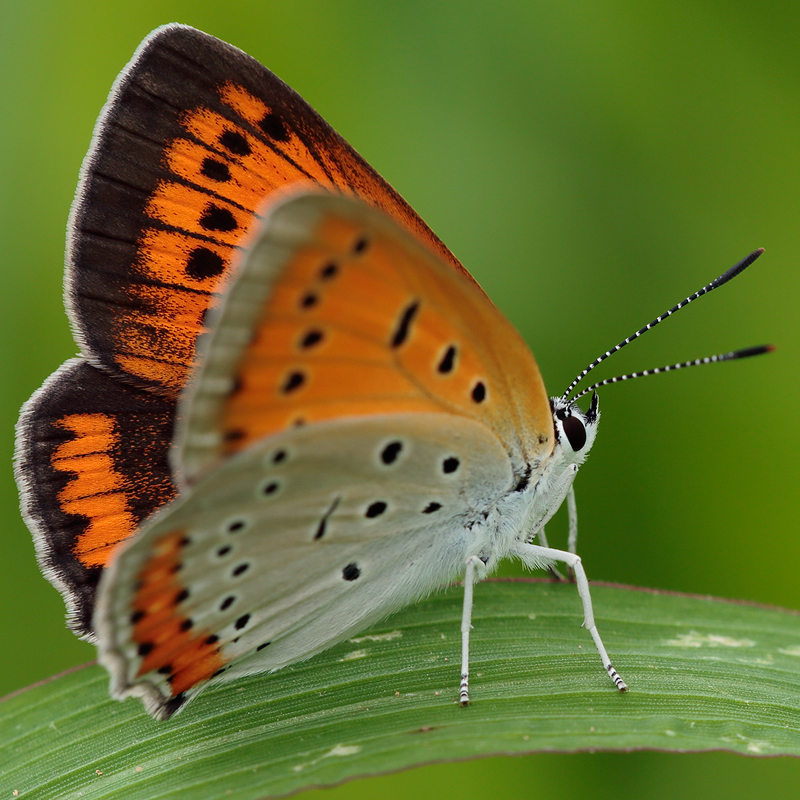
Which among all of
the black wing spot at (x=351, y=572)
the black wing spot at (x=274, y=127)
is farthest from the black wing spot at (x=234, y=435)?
the black wing spot at (x=274, y=127)

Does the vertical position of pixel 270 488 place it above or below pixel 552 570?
above

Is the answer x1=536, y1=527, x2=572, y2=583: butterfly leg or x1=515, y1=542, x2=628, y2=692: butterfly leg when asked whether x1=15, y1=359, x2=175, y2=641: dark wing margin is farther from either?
x1=536, y1=527, x2=572, y2=583: butterfly leg

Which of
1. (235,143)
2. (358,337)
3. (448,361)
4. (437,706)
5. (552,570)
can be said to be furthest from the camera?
(552,570)

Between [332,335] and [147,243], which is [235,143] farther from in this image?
[332,335]

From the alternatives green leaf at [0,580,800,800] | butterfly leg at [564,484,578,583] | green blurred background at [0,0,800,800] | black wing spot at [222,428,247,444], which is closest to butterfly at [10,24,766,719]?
black wing spot at [222,428,247,444]

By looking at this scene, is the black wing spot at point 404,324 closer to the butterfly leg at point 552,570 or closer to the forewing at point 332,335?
the forewing at point 332,335

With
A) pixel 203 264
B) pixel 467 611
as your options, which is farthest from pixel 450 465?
pixel 203 264

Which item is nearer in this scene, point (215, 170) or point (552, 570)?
point (215, 170)
